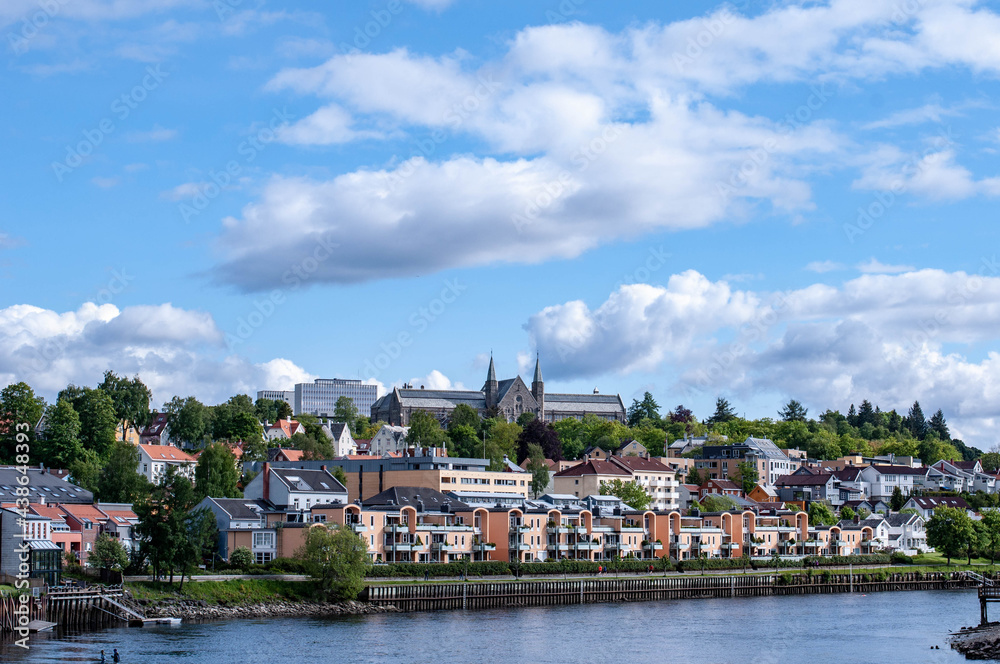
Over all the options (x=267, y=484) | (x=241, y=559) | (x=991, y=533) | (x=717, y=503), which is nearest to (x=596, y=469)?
(x=717, y=503)

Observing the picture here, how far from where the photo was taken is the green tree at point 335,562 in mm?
81188

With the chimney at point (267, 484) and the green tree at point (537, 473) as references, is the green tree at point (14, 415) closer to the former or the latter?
the chimney at point (267, 484)

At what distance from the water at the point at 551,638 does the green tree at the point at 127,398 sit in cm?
7773

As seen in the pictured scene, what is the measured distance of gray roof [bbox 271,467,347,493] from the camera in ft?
347

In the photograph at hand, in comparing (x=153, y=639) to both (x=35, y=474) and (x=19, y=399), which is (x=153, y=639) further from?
(x=19, y=399)

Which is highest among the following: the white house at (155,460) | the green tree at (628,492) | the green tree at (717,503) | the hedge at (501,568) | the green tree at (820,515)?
the white house at (155,460)

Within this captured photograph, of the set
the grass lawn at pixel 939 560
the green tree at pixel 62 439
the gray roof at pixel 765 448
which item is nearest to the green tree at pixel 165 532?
the green tree at pixel 62 439

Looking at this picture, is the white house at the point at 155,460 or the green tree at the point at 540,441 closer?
the white house at the point at 155,460

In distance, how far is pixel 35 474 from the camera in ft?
311

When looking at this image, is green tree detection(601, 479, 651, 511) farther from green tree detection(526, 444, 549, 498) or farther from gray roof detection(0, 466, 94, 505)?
gray roof detection(0, 466, 94, 505)

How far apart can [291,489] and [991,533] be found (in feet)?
252

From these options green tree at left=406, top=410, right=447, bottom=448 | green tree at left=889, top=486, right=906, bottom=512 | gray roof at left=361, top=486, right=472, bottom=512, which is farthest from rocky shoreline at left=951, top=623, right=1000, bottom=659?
green tree at left=406, top=410, right=447, bottom=448

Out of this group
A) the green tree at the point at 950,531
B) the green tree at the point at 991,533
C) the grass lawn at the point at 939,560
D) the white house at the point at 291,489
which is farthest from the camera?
the green tree at the point at 991,533

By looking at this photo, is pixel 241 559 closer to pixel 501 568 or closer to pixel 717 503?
pixel 501 568
